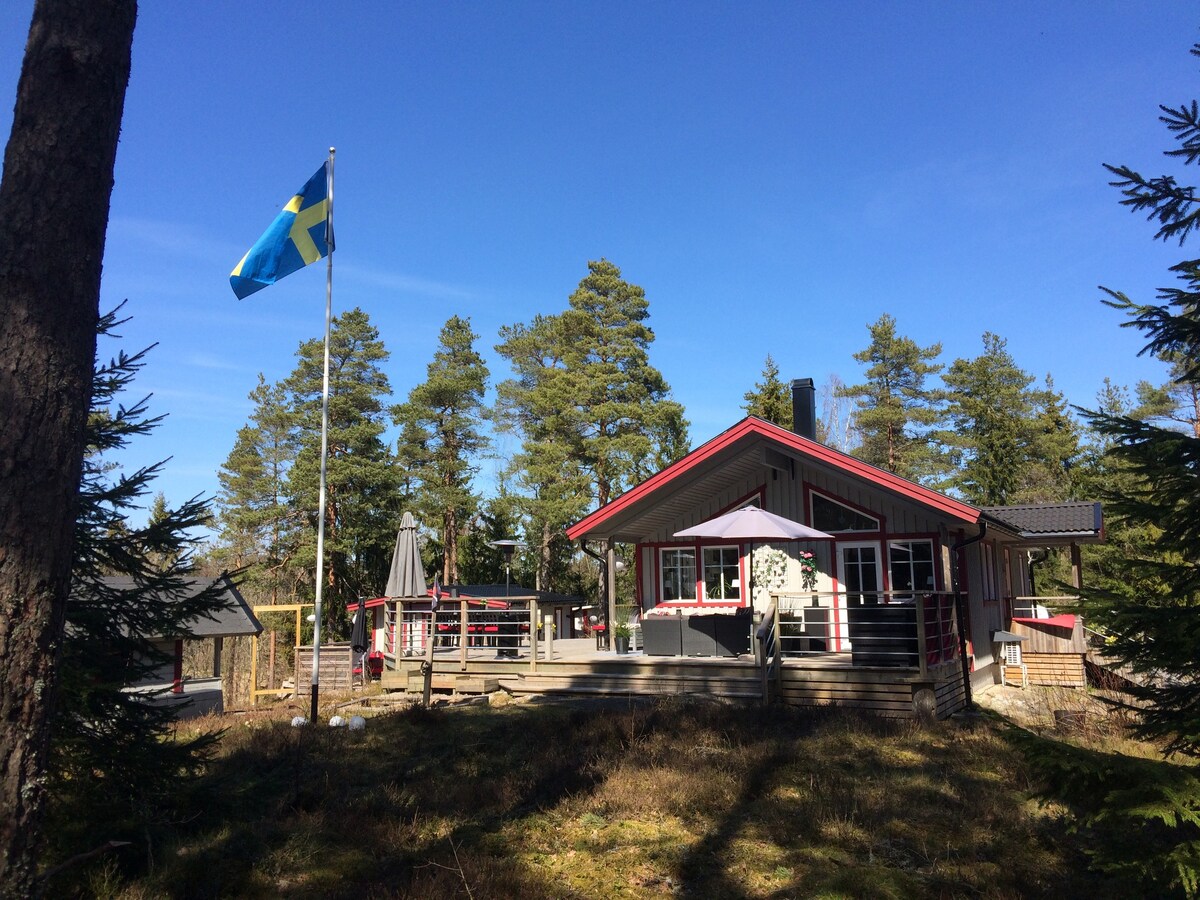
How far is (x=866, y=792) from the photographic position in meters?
8.05

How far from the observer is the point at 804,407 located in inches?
722

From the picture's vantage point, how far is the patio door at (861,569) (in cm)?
1555

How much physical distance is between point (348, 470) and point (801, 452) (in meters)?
24.4

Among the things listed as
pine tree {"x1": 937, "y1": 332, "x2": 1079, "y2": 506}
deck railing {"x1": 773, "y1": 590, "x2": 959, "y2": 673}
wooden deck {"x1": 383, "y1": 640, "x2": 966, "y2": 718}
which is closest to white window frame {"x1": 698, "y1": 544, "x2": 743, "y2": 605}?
deck railing {"x1": 773, "y1": 590, "x2": 959, "y2": 673}

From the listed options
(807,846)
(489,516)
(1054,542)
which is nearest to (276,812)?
(807,846)

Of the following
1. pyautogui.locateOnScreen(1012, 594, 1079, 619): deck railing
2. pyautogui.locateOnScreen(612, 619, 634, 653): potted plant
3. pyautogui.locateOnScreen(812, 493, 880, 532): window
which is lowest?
pyautogui.locateOnScreen(612, 619, 634, 653): potted plant

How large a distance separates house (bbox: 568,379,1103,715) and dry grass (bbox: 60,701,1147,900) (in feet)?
6.99

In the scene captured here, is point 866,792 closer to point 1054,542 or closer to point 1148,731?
point 1148,731

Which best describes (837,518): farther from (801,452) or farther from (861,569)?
(801,452)

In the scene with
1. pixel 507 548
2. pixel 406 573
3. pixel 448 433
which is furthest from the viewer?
pixel 448 433

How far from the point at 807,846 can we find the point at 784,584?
9.14 m

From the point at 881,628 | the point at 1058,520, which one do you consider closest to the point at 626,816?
the point at 881,628

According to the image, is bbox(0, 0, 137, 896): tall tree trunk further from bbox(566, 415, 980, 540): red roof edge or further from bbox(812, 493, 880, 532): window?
bbox(812, 493, 880, 532): window

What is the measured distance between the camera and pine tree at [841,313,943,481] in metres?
40.6
